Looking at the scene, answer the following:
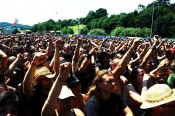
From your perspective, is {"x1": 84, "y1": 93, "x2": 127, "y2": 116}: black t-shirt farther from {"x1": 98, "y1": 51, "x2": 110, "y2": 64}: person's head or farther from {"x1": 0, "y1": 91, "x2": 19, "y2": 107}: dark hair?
{"x1": 98, "y1": 51, "x2": 110, "y2": 64}: person's head

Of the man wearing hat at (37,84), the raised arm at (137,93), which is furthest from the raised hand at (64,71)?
the raised arm at (137,93)

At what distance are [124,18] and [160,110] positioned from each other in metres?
83.0

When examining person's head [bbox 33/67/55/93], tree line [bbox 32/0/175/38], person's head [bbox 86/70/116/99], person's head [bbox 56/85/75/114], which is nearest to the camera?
person's head [bbox 56/85/75/114]

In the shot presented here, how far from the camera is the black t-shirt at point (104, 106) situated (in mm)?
3635

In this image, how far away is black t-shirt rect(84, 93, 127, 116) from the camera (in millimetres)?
3635

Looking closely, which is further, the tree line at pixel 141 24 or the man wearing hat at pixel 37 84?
the tree line at pixel 141 24

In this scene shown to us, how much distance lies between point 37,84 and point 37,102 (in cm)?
26

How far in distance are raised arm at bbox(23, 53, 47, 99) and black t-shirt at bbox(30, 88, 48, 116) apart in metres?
Answer: 0.07

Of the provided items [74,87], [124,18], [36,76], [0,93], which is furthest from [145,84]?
[124,18]

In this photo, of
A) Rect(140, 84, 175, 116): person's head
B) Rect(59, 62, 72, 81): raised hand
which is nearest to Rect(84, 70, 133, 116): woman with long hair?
Rect(59, 62, 72, 81): raised hand

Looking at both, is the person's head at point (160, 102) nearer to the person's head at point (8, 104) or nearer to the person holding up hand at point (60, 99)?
the person holding up hand at point (60, 99)

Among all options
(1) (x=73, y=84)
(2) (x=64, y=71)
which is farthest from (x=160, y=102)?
(1) (x=73, y=84)

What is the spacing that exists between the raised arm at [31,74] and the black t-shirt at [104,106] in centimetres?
72

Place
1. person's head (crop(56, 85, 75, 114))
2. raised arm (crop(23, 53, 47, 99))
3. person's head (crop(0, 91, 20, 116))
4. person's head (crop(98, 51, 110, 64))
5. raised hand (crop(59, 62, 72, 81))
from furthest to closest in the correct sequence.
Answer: person's head (crop(98, 51, 110, 64)) < raised arm (crop(23, 53, 47, 99)) < person's head (crop(56, 85, 75, 114)) < raised hand (crop(59, 62, 72, 81)) < person's head (crop(0, 91, 20, 116))
